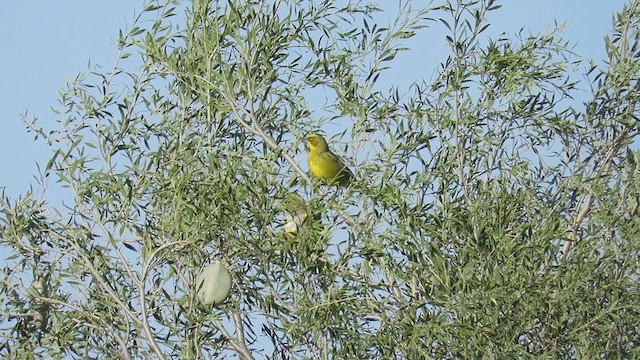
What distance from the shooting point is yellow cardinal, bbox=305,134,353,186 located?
857 cm

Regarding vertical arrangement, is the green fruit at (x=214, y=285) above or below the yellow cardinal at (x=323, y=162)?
below

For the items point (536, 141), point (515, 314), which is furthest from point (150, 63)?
point (515, 314)

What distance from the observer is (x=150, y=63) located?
922 centimetres

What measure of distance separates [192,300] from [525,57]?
3.11m

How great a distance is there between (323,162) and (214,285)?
165cm

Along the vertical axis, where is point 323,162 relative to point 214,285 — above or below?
above

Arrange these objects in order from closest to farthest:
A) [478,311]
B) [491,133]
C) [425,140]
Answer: [478,311]
[425,140]
[491,133]

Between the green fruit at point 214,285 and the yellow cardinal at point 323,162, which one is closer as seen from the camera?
the green fruit at point 214,285

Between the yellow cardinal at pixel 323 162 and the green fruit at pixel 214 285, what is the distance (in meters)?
1.29

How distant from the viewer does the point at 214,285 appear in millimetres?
7504

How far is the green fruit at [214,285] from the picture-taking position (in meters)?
7.50

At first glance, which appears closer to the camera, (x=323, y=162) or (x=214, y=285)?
(x=214, y=285)

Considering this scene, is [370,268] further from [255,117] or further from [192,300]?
[255,117]

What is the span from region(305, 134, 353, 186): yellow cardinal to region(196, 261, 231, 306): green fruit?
4.24 feet
